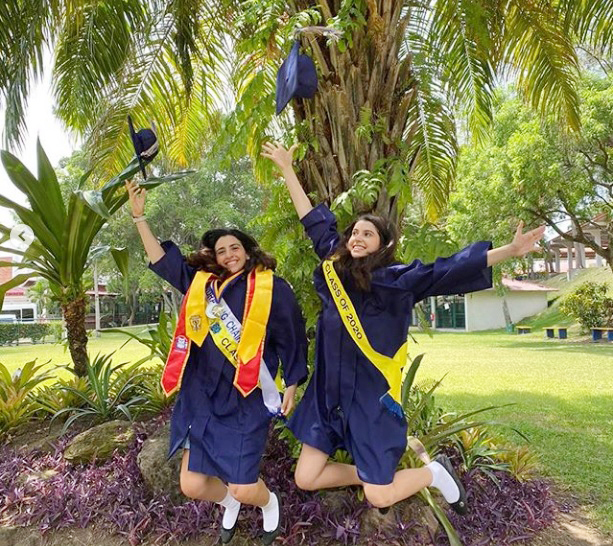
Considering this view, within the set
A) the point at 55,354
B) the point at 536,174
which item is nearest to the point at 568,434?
the point at 536,174

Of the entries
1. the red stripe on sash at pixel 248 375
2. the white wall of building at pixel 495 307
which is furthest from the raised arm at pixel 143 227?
the white wall of building at pixel 495 307

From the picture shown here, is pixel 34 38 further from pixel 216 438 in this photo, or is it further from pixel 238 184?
pixel 238 184

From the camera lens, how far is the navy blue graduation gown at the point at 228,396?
305 centimetres

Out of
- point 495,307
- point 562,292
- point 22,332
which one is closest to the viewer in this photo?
point 22,332

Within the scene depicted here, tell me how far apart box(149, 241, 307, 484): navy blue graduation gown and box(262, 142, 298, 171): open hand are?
69cm

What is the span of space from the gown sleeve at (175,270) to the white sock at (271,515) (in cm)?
128

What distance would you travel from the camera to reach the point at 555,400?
26.4 ft

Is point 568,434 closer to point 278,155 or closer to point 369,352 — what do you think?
point 369,352

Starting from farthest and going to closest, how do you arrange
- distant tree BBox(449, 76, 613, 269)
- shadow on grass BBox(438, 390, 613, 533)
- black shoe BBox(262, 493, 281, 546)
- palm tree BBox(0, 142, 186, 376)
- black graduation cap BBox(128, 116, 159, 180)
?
distant tree BBox(449, 76, 613, 269)
palm tree BBox(0, 142, 186, 376)
shadow on grass BBox(438, 390, 613, 533)
black graduation cap BBox(128, 116, 159, 180)
black shoe BBox(262, 493, 281, 546)

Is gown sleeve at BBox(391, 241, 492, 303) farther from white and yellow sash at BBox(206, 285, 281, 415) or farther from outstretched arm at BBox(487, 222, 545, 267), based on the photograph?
white and yellow sash at BBox(206, 285, 281, 415)

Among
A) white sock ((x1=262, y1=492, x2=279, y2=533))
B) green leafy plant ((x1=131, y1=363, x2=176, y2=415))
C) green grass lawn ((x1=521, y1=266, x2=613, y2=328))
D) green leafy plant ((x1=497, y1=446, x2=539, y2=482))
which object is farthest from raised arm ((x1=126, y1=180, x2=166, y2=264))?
green grass lawn ((x1=521, y1=266, x2=613, y2=328))

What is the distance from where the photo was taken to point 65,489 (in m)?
3.80

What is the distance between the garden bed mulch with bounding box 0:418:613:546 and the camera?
3.29 metres

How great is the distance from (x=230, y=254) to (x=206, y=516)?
1576mm
